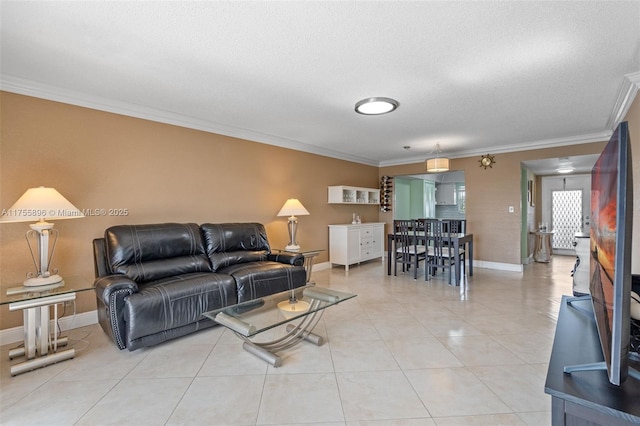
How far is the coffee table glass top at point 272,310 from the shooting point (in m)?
1.98

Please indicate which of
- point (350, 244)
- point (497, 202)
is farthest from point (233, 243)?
point (497, 202)

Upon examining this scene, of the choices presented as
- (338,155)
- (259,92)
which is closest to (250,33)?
(259,92)

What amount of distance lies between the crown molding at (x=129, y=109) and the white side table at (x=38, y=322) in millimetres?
1814

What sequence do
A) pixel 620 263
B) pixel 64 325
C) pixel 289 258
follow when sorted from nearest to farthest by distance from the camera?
pixel 620 263 → pixel 64 325 → pixel 289 258

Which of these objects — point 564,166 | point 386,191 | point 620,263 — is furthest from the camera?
point 386,191

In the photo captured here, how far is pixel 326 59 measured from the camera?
7.71ft

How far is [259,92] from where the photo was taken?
3.01m

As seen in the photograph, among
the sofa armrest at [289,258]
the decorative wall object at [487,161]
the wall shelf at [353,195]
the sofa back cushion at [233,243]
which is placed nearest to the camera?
the sofa back cushion at [233,243]

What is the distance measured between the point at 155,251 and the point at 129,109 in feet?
5.45

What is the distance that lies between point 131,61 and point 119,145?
1.21 meters

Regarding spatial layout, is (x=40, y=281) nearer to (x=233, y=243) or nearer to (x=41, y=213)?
(x=41, y=213)

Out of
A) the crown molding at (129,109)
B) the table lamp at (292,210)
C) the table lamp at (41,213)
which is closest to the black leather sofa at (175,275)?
the table lamp at (41,213)

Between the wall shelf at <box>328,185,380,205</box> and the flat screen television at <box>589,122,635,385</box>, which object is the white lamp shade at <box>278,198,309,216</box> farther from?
the flat screen television at <box>589,122,635,385</box>

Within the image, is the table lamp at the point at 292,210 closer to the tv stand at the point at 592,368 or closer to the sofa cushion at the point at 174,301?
the sofa cushion at the point at 174,301
